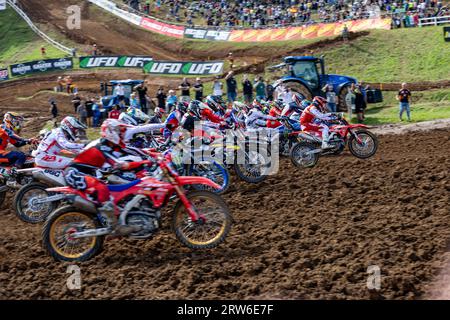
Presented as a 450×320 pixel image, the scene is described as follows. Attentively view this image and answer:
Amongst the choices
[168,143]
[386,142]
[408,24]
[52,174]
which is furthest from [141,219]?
[408,24]

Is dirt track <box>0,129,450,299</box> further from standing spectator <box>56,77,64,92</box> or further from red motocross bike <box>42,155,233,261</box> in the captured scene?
standing spectator <box>56,77,64,92</box>

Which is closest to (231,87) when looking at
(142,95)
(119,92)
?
(142,95)

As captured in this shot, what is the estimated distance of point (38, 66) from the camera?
3622 centimetres

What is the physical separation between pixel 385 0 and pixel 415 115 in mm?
17068

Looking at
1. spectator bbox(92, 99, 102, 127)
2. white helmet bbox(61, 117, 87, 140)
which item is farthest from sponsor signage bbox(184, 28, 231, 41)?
white helmet bbox(61, 117, 87, 140)

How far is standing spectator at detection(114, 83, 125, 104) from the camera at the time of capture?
2402 centimetres

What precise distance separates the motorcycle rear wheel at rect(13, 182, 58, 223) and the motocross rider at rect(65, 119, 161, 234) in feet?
8.07

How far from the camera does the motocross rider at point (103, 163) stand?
797cm

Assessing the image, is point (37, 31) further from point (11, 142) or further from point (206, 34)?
point (11, 142)

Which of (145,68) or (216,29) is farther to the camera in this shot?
(216,29)

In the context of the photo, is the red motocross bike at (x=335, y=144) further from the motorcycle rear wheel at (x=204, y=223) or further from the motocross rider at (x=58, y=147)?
the motorcycle rear wheel at (x=204, y=223)

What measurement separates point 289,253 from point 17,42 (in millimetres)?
38337
